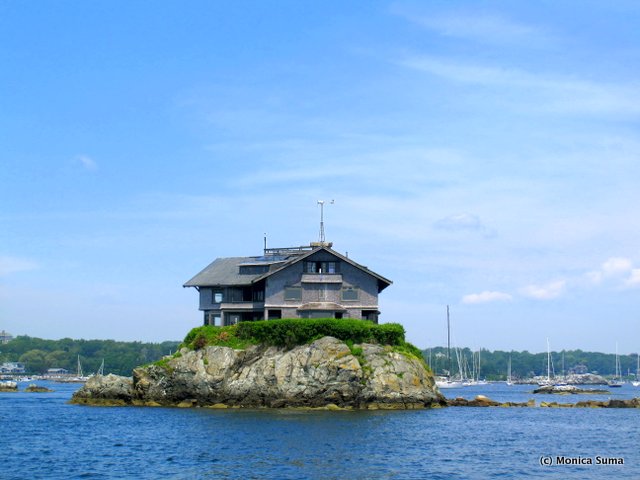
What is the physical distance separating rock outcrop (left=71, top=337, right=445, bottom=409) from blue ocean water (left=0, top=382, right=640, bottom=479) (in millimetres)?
3517

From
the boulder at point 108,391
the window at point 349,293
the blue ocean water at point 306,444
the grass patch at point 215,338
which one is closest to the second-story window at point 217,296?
the grass patch at point 215,338

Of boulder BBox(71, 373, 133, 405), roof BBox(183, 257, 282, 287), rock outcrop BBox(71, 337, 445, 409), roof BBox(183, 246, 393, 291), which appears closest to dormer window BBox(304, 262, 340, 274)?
roof BBox(183, 246, 393, 291)

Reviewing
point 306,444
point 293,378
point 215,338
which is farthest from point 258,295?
point 306,444

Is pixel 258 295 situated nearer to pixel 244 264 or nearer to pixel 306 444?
pixel 244 264

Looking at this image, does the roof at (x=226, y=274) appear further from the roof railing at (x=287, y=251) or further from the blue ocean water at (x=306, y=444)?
the blue ocean water at (x=306, y=444)

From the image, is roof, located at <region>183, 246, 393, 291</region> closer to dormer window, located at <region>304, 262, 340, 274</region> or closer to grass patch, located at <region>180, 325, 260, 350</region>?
dormer window, located at <region>304, 262, 340, 274</region>

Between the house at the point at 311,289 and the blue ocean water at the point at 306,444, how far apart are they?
14417mm

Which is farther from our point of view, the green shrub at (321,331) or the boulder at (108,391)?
the boulder at (108,391)

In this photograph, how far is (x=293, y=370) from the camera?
75688 millimetres

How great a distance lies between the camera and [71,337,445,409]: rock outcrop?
246 feet

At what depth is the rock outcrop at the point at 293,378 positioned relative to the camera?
246ft

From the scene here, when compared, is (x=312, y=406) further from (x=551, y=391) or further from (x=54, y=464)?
(x=551, y=391)

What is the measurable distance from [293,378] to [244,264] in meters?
19.1

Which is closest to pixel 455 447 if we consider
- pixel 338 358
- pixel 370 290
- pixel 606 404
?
pixel 338 358
